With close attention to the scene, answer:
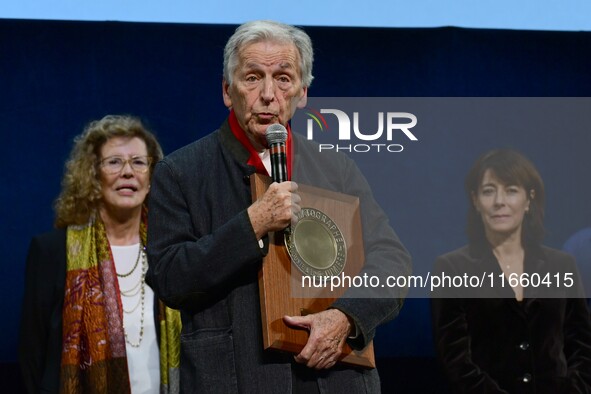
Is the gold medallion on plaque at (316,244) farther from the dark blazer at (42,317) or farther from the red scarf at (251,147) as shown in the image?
the dark blazer at (42,317)

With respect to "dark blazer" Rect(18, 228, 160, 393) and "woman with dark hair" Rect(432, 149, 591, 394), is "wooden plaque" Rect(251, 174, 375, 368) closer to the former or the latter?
"woman with dark hair" Rect(432, 149, 591, 394)

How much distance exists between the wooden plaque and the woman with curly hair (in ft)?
4.52

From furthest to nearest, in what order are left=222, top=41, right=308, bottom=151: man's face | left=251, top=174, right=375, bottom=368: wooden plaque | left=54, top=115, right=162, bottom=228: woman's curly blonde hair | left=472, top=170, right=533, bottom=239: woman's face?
left=54, top=115, right=162, bottom=228: woman's curly blonde hair
left=472, top=170, right=533, bottom=239: woman's face
left=222, top=41, right=308, bottom=151: man's face
left=251, top=174, right=375, bottom=368: wooden plaque

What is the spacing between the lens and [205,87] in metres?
3.82

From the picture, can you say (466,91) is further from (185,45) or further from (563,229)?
(185,45)

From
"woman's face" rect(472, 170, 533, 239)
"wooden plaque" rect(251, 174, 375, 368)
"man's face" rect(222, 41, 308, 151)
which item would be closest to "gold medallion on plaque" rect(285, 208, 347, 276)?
"wooden plaque" rect(251, 174, 375, 368)

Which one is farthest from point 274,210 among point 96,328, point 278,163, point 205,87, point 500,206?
point 205,87

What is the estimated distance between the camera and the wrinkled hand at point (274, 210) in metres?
2.03

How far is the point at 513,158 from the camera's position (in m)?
3.40

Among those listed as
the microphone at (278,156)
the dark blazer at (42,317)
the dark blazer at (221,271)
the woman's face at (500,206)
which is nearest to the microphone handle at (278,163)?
the microphone at (278,156)

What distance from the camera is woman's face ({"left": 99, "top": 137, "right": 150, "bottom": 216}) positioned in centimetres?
367

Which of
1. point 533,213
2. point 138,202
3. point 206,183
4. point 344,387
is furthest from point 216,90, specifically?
point 344,387

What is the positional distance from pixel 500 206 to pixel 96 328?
58.0 inches

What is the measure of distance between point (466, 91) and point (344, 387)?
199 cm
